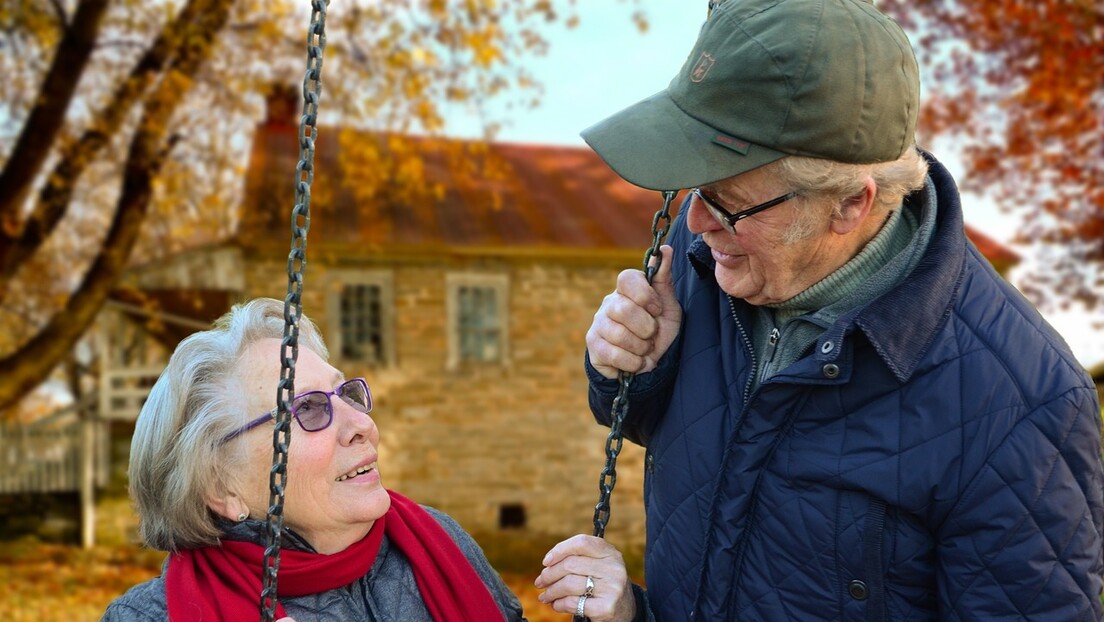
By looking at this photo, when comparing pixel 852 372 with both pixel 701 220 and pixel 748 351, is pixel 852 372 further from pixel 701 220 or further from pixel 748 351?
pixel 701 220

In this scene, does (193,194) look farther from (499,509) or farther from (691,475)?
(691,475)

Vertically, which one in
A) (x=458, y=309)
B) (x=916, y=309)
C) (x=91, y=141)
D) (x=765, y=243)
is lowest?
(x=458, y=309)

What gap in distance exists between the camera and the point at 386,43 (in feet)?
32.1

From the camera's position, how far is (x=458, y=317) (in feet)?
45.2

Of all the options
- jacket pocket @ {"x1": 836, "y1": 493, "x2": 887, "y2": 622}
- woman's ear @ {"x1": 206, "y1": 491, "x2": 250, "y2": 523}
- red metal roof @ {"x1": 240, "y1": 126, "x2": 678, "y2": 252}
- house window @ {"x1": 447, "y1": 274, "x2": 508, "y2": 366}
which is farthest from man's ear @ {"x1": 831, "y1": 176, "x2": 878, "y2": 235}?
house window @ {"x1": 447, "y1": 274, "x2": 508, "y2": 366}

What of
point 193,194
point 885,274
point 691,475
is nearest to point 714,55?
point 885,274

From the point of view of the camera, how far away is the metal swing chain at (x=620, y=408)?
206 cm

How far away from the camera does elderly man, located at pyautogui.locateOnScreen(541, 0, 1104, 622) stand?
1664 millimetres

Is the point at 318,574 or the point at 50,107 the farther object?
the point at 50,107

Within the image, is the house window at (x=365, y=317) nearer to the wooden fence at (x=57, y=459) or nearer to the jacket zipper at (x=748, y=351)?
the wooden fence at (x=57, y=459)

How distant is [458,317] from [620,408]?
11.8 metres

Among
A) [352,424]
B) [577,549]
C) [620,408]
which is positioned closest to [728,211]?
[620,408]

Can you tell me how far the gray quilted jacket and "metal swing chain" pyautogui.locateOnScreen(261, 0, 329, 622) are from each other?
0.24m

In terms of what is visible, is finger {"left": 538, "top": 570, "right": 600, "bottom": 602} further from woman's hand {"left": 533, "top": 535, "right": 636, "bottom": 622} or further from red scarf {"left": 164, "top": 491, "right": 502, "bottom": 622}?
red scarf {"left": 164, "top": 491, "right": 502, "bottom": 622}
